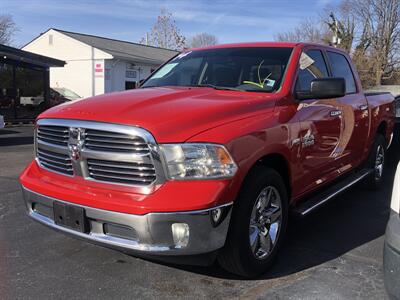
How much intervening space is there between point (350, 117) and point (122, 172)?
3136 mm

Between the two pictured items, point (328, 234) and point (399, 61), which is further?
point (399, 61)

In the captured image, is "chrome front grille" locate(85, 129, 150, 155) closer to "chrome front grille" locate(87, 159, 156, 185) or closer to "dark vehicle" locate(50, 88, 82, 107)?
"chrome front grille" locate(87, 159, 156, 185)

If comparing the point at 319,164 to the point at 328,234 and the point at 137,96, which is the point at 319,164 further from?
the point at 137,96

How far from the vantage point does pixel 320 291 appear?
3600 millimetres

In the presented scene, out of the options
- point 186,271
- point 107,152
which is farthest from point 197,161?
point 186,271

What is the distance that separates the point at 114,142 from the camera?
3.31 metres

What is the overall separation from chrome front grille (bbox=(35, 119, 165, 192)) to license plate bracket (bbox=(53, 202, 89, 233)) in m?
0.25

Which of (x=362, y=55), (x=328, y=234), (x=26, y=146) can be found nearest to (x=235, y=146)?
(x=328, y=234)

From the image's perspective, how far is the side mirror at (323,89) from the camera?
168 inches

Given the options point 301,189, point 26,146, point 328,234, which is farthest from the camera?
point 26,146

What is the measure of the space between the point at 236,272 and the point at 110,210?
1129mm

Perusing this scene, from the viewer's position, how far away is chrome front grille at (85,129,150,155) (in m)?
3.23

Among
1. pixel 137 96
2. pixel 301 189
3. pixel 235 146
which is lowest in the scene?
pixel 301 189

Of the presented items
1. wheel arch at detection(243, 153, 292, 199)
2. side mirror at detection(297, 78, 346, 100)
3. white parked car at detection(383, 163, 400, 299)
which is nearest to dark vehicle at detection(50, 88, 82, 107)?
side mirror at detection(297, 78, 346, 100)
